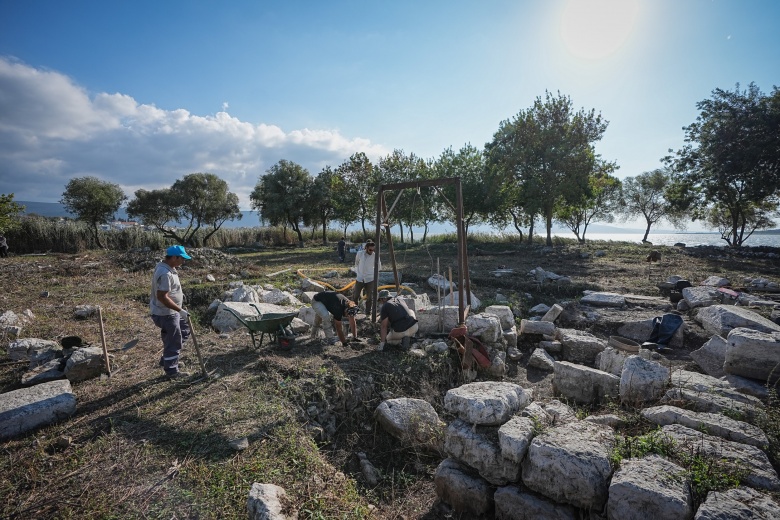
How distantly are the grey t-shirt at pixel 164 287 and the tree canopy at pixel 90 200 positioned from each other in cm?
2777

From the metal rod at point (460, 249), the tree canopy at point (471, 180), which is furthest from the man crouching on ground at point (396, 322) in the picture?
the tree canopy at point (471, 180)

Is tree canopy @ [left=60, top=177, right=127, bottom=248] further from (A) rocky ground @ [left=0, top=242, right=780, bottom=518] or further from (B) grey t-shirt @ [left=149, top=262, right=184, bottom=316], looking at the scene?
(B) grey t-shirt @ [left=149, top=262, right=184, bottom=316]

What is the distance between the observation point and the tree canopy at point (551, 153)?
21344 millimetres

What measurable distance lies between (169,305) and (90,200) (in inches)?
1213

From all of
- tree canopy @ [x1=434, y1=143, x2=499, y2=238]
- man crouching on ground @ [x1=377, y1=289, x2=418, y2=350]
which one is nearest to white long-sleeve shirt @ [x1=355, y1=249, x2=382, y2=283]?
man crouching on ground @ [x1=377, y1=289, x2=418, y2=350]

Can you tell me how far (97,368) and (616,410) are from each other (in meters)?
7.18

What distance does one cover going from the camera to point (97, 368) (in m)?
4.75

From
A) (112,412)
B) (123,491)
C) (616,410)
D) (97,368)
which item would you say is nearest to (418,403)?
(616,410)

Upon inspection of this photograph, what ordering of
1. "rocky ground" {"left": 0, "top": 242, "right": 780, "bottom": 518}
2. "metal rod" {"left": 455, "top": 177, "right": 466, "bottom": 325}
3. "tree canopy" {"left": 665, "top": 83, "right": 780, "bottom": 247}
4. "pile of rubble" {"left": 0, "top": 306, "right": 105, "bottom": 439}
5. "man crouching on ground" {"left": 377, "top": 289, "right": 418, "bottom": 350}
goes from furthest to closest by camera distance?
"tree canopy" {"left": 665, "top": 83, "right": 780, "bottom": 247} < "man crouching on ground" {"left": 377, "top": 289, "right": 418, "bottom": 350} < "metal rod" {"left": 455, "top": 177, "right": 466, "bottom": 325} < "pile of rubble" {"left": 0, "top": 306, "right": 105, "bottom": 439} < "rocky ground" {"left": 0, "top": 242, "right": 780, "bottom": 518}

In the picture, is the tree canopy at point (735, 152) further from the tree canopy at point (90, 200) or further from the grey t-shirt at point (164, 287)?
the tree canopy at point (90, 200)

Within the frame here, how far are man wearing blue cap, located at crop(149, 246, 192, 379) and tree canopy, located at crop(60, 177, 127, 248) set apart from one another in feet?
91.1

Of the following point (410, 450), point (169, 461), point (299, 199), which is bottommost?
point (410, 450)

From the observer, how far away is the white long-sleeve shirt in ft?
23.9

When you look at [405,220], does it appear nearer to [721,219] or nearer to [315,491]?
[315,491]
